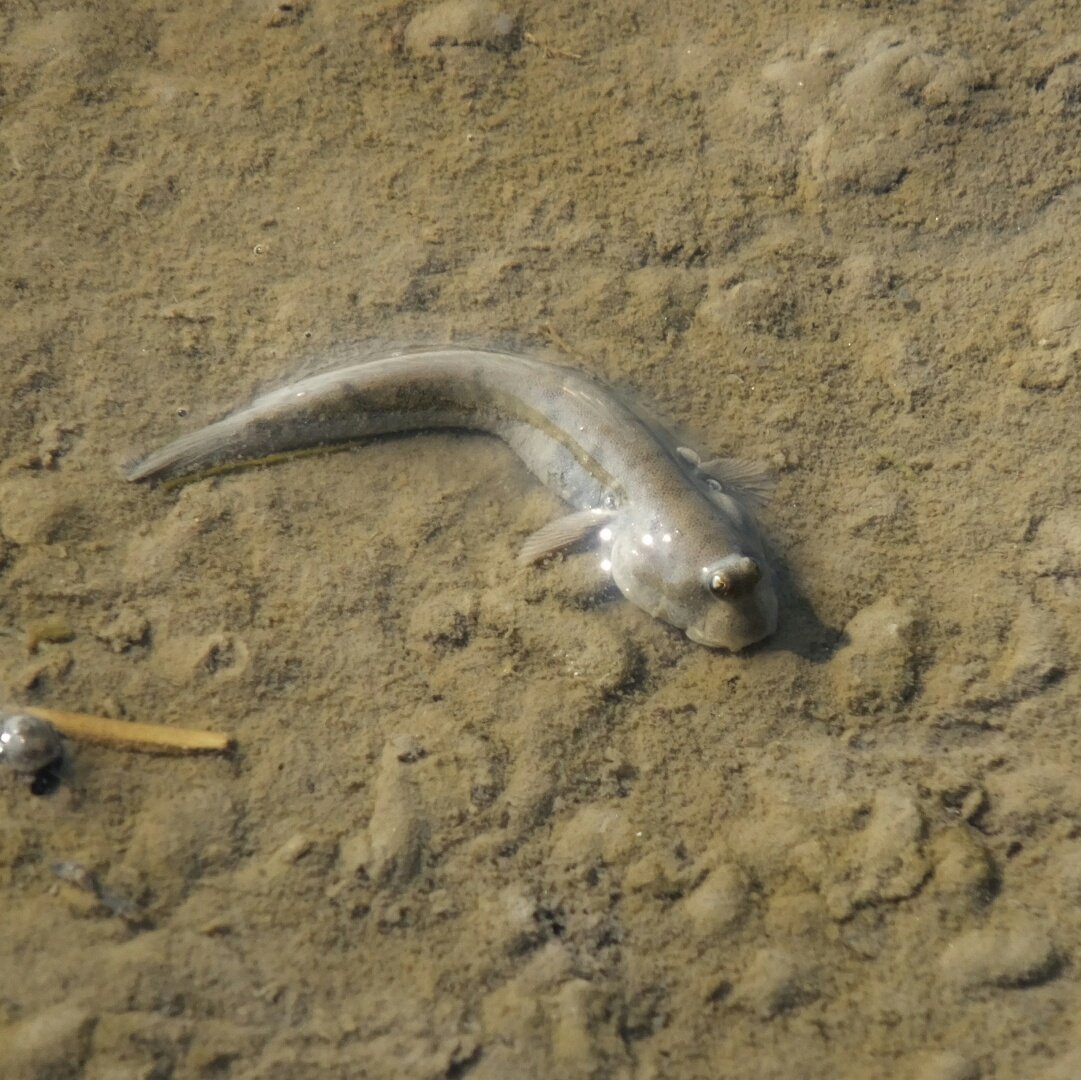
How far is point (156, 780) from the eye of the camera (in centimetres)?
342

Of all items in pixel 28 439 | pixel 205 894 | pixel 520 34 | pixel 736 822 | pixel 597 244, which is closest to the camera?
pixel 205 894

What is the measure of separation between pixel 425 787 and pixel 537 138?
3.08 meters

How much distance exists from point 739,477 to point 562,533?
2.48 ft

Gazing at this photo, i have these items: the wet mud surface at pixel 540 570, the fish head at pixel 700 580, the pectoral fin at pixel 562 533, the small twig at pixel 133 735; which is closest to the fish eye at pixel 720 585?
the fish head at pixel 700 580

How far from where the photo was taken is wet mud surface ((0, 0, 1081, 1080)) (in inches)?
122

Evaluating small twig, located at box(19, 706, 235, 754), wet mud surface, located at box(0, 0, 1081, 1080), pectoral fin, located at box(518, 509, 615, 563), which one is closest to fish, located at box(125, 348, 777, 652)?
pectoral fin, located at box(518, 509, 615, 563)

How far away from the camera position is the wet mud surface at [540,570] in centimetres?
311

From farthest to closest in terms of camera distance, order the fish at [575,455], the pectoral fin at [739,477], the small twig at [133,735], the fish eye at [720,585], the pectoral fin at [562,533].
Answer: the pectoral fin at [739,477], the pectoral fin at [562,533], the fish at [575,455], the fish eye at [720,585], the small twig at [133,735]

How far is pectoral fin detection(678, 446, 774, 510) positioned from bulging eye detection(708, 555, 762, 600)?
0.51 meters

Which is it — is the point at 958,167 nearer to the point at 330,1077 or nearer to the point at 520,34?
the point at 520,34

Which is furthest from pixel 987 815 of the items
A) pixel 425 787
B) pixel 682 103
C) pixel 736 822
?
pixel 682 103

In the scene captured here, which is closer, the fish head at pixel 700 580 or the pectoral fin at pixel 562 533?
the fish head at pixel 700 580

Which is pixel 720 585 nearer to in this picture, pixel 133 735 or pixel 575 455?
pixel 575 455

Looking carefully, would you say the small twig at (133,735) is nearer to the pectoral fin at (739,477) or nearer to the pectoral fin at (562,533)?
the pectoral fin at (562,533)
